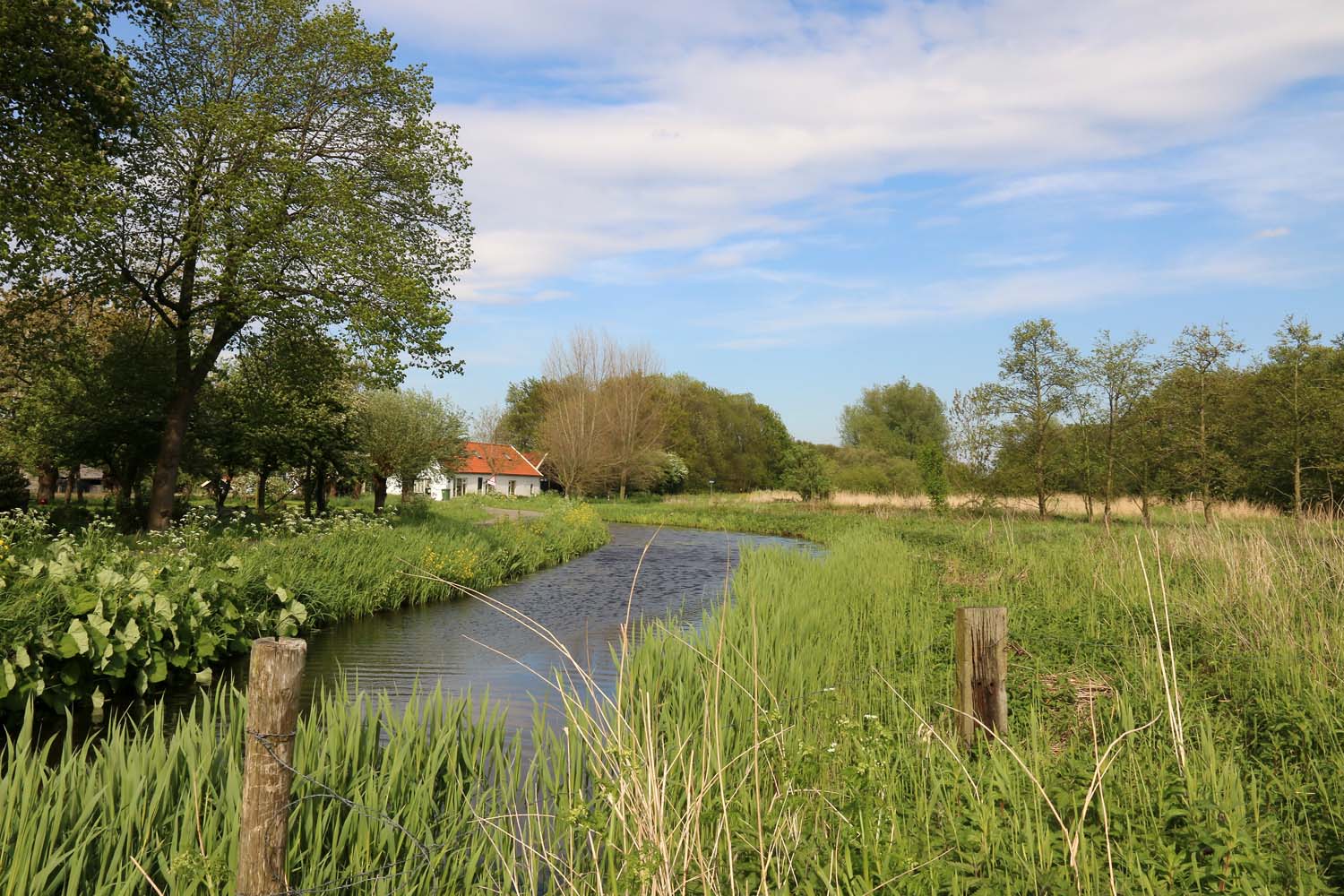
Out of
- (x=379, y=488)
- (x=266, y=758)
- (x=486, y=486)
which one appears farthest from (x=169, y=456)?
(x=486, y=486)

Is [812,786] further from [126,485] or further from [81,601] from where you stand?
[126,485]

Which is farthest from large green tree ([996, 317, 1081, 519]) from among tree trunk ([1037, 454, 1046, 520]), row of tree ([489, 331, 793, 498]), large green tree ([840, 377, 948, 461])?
large green tree ([840, 377, 948, 461])

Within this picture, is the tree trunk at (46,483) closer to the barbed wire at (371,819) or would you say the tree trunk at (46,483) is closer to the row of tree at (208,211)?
the row of tree at (208,211)

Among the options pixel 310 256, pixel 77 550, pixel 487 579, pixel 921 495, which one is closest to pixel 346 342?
pixel 310 256

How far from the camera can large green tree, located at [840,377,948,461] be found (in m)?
73.1

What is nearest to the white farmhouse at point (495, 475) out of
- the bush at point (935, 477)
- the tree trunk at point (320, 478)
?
the bush at point (935, 477)

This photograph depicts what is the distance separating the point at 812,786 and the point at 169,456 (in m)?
16.1

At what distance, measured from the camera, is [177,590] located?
349 inches

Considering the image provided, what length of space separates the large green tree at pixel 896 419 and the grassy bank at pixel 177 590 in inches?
2376

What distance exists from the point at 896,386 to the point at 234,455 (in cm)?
6611

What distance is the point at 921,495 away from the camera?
3841 centimetres

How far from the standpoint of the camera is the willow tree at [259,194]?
14.7 m

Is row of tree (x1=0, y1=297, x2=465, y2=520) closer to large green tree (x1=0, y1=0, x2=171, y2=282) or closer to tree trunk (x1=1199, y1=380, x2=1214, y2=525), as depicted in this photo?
large green tree (x1=0, y1=0, x2=171, y2=282)

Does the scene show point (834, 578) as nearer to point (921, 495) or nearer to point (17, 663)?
point (17, 663)
